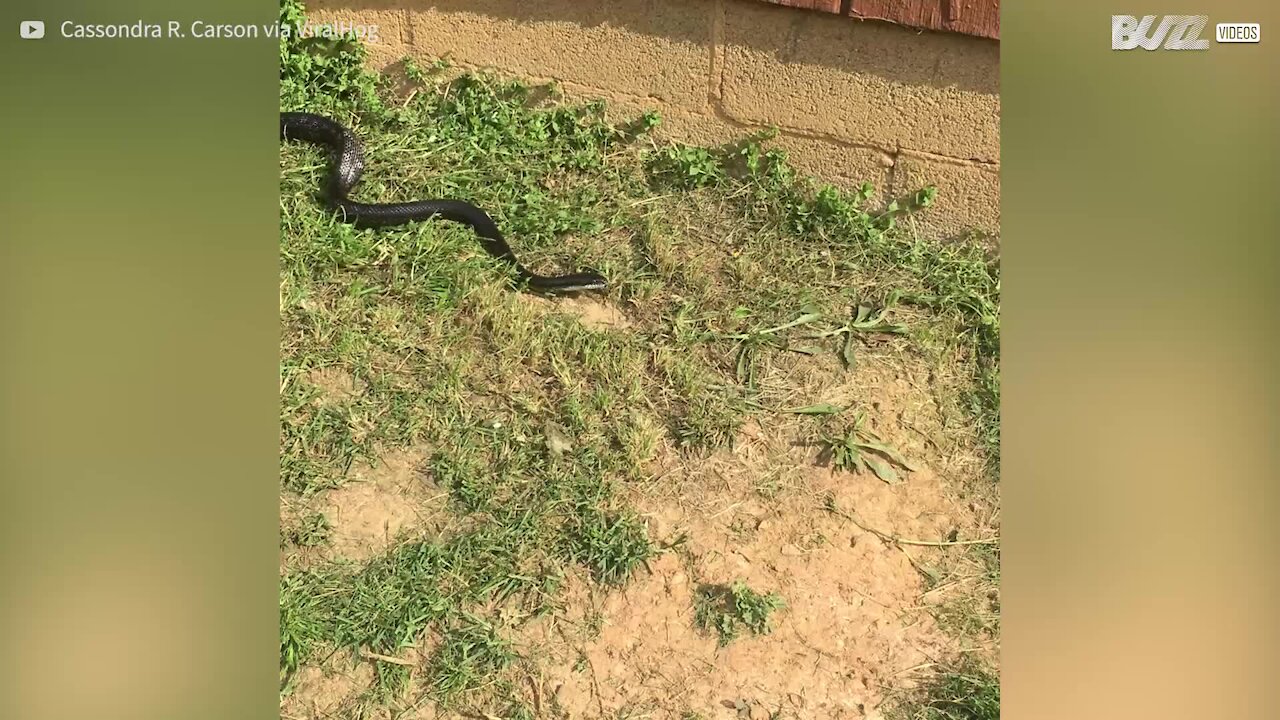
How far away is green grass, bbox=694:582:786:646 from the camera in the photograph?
3.22 metres

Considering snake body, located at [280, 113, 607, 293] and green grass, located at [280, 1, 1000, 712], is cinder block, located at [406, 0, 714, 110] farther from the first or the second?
snake body, located at [280, 113, 607, 293]

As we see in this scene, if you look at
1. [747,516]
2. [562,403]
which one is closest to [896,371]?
[747,516]

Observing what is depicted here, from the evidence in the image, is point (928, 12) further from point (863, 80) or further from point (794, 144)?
point (794, 144)

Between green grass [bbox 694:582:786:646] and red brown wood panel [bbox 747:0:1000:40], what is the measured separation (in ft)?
8.88

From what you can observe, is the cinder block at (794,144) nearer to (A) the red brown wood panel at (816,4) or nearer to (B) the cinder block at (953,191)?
(B) the cinder block at (953,191)

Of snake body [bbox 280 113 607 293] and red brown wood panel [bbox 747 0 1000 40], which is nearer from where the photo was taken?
red brown wood panel [bbox 747 0 1000 40]

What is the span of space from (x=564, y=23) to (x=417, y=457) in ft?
8.77

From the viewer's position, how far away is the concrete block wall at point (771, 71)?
181 inches

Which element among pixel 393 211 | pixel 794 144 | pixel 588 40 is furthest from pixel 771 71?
pixel 393 211

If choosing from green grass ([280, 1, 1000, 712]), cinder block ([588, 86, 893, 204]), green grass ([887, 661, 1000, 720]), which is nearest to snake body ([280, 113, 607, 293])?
green grass ([280, 1, 1000, 712])

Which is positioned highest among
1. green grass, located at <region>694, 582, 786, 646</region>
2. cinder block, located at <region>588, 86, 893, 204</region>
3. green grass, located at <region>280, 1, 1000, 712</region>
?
cinder block, located at <region>588, 86, 893, 204</region>

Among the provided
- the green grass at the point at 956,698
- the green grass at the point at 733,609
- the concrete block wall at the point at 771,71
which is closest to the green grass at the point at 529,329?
the green grass at the point at 733,609

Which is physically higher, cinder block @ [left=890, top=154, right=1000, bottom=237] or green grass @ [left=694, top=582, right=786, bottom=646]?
cinder block @ [left=890, top=154, right=1000, bottom=237]
